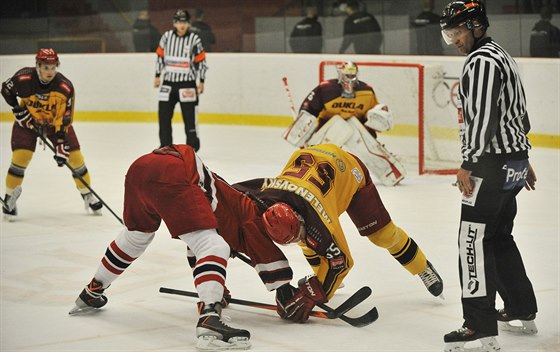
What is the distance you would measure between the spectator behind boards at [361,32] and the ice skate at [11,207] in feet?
15.3

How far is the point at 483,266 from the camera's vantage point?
3.45 meters

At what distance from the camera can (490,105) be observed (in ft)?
10.8

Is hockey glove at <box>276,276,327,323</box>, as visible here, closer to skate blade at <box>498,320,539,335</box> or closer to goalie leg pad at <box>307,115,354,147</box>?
skate blade at <box>498,320,539,335</box>

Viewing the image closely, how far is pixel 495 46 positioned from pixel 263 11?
8.28 metres

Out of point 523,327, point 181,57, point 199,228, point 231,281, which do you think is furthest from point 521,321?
point 181,57

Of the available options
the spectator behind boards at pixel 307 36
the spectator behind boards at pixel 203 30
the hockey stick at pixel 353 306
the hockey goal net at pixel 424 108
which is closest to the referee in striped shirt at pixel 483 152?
the hockey stick at pixel 353 306

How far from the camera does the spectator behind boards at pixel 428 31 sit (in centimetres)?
950

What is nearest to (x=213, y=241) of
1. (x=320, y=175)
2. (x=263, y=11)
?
(x=320, y=175)

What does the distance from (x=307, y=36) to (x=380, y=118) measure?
3783 mm

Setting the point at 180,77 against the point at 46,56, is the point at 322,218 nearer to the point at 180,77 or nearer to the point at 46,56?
the point at 46,56

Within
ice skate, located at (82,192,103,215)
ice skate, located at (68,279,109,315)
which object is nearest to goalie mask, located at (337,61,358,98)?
ice skate, located at (82,192,103,215)

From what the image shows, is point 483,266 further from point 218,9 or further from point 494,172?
point 218,9

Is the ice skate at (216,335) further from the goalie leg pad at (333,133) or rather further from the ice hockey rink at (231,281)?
the goalie leg pad at (333,133)

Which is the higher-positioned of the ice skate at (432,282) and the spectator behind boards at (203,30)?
the spectator behind boards at (203,30)
